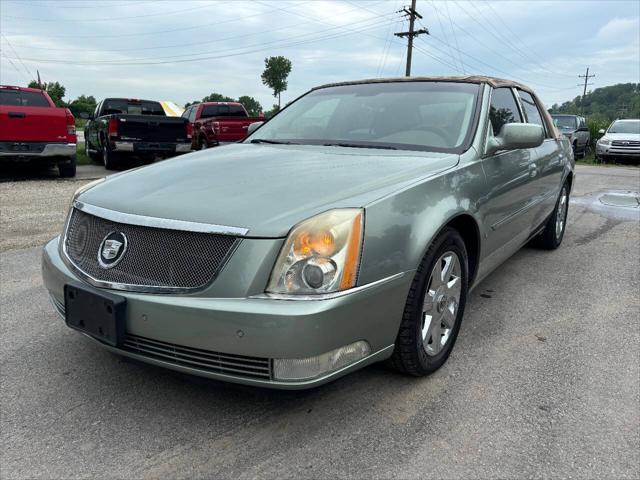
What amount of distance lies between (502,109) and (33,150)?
8.51 meters

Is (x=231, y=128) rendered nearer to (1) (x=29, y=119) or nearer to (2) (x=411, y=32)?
(1) (x=29, y=119)

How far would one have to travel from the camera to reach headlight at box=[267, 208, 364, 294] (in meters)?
2.01

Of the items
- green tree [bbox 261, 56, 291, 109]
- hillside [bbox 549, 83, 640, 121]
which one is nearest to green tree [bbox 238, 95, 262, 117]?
green tree [bbox 261, 56, 291, 109]

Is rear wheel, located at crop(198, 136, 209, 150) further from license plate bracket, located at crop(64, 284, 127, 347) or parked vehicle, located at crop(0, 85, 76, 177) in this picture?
license plate bracket, located at crop(64, 284, 127, 347)

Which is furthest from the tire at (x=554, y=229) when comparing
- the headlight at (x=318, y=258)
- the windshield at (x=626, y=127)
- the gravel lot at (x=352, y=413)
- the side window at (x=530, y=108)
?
the windshield at (x=626, y=127)

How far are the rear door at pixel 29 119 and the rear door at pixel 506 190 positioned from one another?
8302 mm

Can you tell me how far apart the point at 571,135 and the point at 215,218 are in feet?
57.5

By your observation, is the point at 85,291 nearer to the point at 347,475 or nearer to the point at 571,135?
the point at 347,475

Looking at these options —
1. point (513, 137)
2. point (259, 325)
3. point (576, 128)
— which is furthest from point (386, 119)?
point (576, 128)

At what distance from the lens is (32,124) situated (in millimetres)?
9344

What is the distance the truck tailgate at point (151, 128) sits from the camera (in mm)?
11398

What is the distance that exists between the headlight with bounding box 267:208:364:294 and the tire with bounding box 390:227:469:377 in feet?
1.42

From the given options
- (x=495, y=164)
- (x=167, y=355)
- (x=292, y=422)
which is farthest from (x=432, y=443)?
(x=495, y=164)

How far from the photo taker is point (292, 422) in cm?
229
